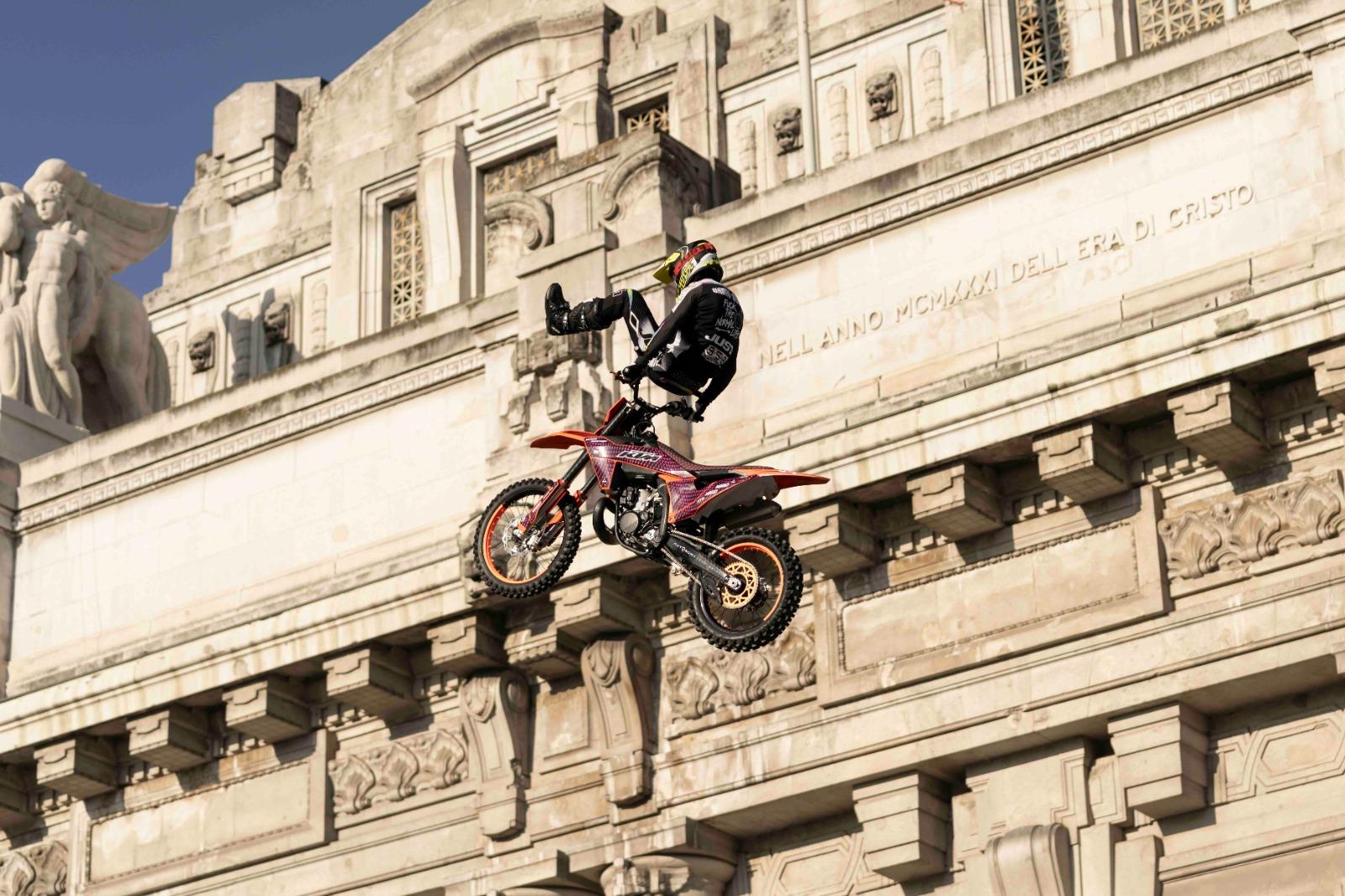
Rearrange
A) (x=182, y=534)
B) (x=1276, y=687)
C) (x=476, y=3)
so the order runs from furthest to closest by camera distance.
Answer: (x=476, y=3), (x=182, y=534), (x=1276, y=687)

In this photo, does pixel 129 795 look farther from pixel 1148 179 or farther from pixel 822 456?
pixel 1148 179

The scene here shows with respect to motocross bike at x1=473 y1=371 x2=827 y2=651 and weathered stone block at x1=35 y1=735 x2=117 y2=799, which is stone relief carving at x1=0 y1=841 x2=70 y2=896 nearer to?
weathered stone block at x1=35 y1=735 x2=117 y2=799

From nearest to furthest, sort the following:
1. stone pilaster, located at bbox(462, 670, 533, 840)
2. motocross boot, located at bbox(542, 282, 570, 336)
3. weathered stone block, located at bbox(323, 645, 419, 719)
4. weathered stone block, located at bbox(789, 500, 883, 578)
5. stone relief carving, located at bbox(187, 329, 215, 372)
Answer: motocross boot, located at bbox(542, 282, 570, 336) → weathered stone block, located at bbox(789, 500, 883, 578) → stone pilaster, located at bbox(462, 670, 533, 840) → weathered stone block, located at bbox(323, 645, 419, 719) → stone relief carving, located at bbox(187, 329, 215, 372)

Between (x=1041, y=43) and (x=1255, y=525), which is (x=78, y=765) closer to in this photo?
(x=1255, y=525)

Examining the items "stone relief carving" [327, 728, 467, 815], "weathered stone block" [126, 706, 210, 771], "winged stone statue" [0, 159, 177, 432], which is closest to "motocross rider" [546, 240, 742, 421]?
"stone relief carving" [327, 728, 467, 815]

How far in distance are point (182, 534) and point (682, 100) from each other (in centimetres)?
744

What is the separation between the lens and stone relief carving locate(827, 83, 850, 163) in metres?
31.8

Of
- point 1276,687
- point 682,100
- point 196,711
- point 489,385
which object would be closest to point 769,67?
point 682,100

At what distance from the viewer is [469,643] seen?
2514 cm

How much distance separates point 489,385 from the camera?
86.5 ft

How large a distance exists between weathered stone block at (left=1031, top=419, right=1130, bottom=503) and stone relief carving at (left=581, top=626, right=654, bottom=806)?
11.8 ft

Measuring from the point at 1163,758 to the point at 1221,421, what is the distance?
2.24m

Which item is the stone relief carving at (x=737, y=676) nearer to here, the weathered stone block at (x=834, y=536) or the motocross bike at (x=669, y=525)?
the weathered stone block at (x=834, y=536)

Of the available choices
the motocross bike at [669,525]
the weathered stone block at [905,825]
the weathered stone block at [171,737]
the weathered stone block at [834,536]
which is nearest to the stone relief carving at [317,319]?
the weathered stone block at [171,737]
